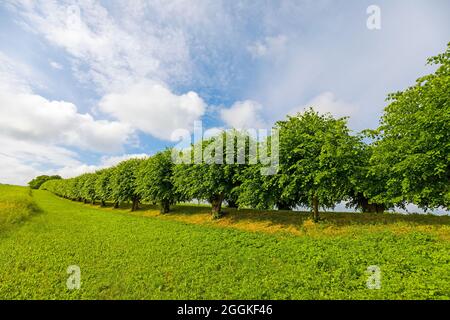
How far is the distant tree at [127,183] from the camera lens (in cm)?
4800

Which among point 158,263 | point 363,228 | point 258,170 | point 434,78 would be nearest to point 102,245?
point 158,263

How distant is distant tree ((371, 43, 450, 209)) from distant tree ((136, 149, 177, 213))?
91.6 ft

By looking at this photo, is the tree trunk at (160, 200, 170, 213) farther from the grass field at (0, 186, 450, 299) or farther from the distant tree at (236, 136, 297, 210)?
the distant tree at (236, 136, 297, 210)

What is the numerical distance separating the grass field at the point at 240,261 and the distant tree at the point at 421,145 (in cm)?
286

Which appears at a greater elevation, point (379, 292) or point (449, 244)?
point (449, 244)

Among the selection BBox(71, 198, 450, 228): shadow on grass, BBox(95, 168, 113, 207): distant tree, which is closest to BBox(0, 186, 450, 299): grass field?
BBox(71, 198, 450, 228): shadow on grass

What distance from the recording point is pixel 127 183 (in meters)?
48.1

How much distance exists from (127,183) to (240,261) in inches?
1581

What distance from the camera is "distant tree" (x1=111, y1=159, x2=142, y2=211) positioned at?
157 ft

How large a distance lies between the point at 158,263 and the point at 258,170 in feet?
43.7

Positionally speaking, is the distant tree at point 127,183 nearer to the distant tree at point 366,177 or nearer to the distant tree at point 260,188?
the distant tree at point 260,188

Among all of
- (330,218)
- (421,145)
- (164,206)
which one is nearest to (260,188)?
(330,218)
